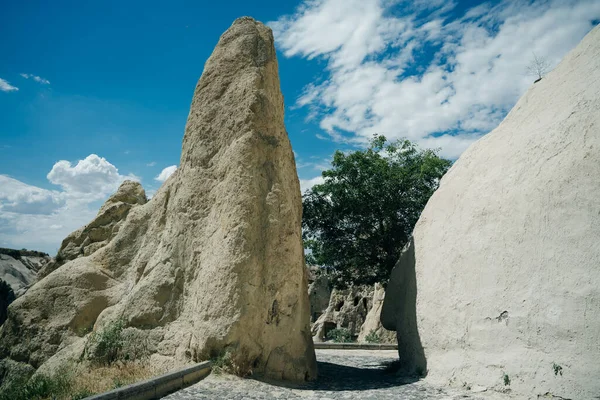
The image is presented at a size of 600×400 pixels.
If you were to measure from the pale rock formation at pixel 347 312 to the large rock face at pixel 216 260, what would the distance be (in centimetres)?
1846

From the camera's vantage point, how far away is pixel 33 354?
11.4 m

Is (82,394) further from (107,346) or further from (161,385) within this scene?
(107,346)

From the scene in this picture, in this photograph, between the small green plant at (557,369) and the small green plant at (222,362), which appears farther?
the small green plant at (222,362)

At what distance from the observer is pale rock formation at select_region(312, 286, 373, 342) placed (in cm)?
2875

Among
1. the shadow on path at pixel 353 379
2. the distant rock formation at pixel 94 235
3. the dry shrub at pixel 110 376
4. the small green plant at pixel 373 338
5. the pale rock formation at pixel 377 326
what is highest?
the distant rock formation at pixel 94 235

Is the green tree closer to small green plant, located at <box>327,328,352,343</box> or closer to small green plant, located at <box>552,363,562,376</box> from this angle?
small green plant, located at <box>327,328,352,343</box>

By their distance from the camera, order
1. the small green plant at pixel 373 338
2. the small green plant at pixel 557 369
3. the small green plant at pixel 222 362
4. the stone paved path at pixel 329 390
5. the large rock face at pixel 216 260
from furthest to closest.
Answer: the small green plant at pixel 373 338 < the large rock face at pixel 216 260 < the small green plant at pixel 222 362 < the stone paved path at pixel 329 390 < the small green plant at pixel 557 369

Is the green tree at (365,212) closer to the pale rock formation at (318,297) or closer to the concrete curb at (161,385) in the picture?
the concrete curb at (161,385)

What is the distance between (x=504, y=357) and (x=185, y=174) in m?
7.64

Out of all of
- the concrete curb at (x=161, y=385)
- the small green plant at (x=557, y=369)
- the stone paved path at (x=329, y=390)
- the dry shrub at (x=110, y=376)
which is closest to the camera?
the concrete curb at (x=161, y=385)

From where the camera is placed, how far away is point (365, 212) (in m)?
17.5

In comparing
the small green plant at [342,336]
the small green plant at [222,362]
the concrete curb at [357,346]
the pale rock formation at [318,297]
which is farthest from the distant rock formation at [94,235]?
the pale rock formation at [318,297]

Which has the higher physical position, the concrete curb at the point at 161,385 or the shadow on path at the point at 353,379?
the concrete curb at the point at 161,385

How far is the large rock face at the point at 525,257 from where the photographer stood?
6.68 m
